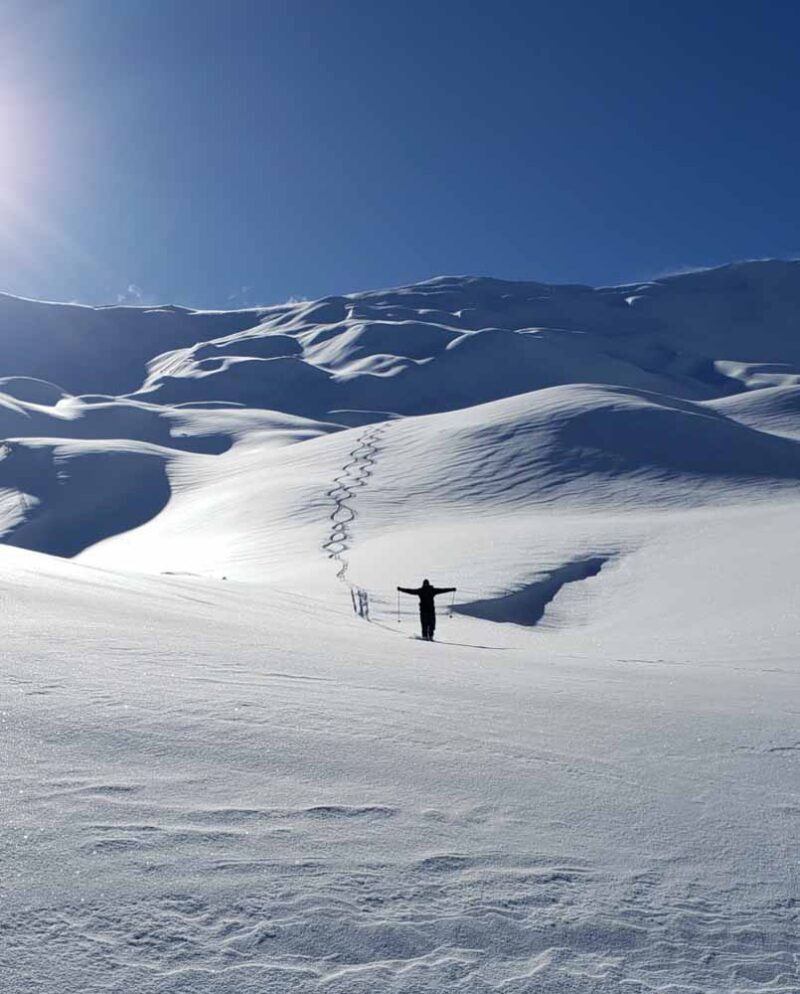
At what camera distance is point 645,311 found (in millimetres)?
193500

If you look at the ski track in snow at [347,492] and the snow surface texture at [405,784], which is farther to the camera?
the ski track in snow at [347,492]

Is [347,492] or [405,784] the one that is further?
[347,492]

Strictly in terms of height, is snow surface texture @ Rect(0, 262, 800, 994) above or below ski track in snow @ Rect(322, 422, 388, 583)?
below

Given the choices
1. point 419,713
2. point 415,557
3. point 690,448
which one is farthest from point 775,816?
point 690,448

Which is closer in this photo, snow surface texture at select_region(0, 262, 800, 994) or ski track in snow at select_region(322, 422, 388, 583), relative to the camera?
snow surface texture at select_region(0, 262, 800, 994)

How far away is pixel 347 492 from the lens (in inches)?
1528

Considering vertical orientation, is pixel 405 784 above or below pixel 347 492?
below

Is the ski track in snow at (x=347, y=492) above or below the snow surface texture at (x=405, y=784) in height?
above

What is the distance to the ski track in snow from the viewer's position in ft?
94.1

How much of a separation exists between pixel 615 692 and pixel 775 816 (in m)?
3.01

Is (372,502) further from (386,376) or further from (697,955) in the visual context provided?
(386,376)

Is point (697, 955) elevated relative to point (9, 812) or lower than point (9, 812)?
lower

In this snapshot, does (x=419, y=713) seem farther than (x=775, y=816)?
Yes

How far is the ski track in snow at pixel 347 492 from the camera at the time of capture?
28672 millimetres
